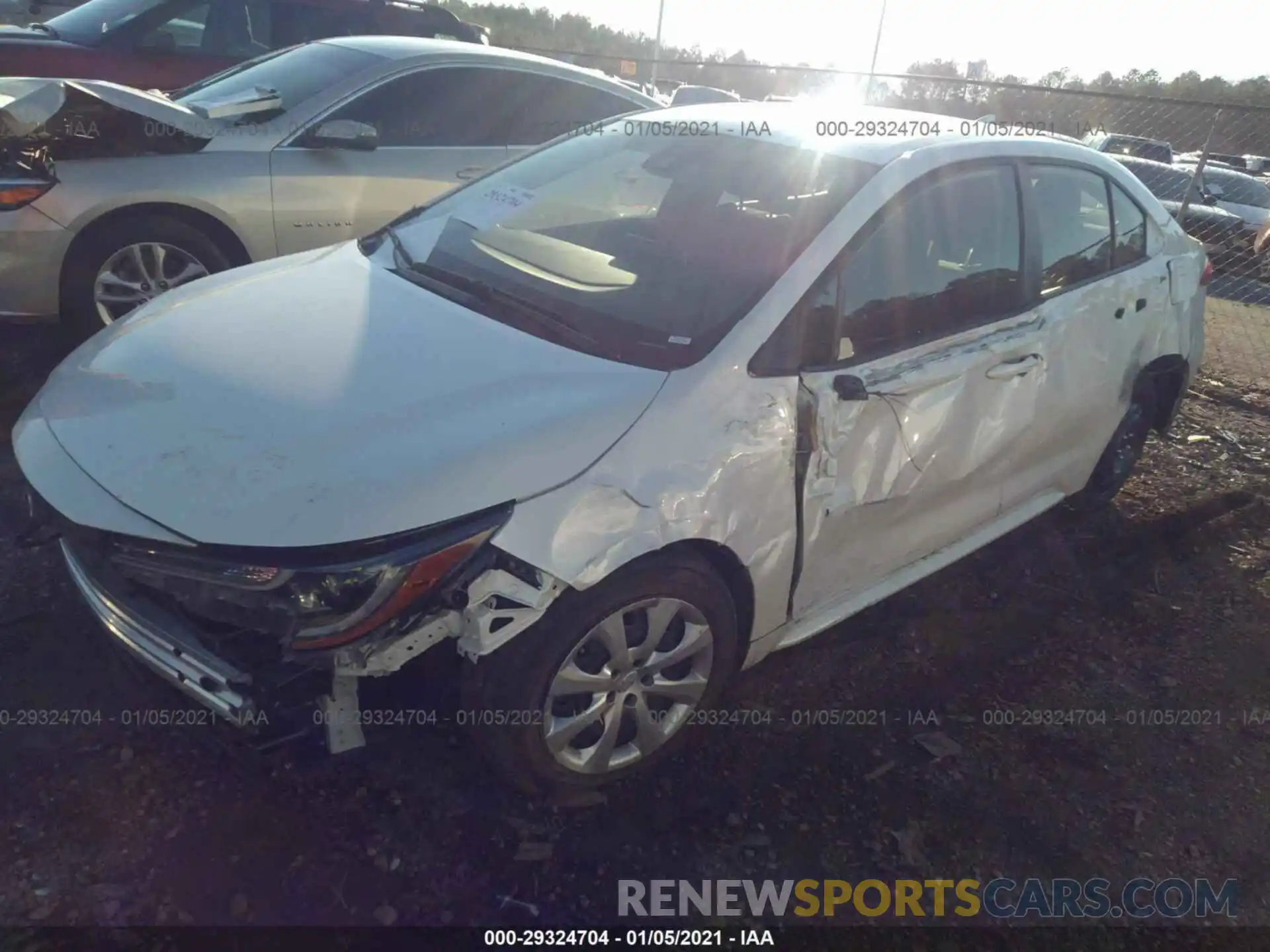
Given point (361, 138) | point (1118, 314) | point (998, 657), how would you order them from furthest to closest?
point (361, 138), point (1118, 314), point (998, 657)

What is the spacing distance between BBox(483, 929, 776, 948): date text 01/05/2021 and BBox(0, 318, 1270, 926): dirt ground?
3cm

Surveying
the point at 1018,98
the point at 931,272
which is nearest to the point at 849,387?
the point at 931,272

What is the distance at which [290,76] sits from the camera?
5234 millimetres

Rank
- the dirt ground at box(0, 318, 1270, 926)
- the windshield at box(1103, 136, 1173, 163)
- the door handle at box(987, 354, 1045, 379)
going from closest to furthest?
the dirt ground at box(0, 318, 1270, 926)
the door handle at box(987, 354, 1045, 379)
the windshield at box(1103, 136, 1173, 163)

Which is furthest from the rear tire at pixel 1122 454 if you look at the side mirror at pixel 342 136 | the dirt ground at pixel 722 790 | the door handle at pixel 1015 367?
the side mirror at pixel 342 136

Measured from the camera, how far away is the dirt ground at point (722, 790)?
7.43ft

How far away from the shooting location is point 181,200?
182 inches

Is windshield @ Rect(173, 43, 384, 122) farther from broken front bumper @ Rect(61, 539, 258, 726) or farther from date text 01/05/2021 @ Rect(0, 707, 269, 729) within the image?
broken front bumper @ Rect(61, 539, 258, 726)

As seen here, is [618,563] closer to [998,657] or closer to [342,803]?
[342,803]

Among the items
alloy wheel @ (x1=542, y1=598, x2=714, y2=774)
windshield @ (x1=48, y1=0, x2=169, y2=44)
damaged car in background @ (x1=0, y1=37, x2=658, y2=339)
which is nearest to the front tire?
alloy wheel @ (x1=542, y1=598, x2=714, y2=774)

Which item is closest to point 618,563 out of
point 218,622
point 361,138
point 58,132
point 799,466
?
point 799,466

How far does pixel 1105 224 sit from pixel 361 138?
3482 millimetres

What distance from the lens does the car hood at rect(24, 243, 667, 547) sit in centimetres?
209

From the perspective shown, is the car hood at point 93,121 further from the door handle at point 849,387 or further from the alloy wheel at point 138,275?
the door handle at point 849,387
